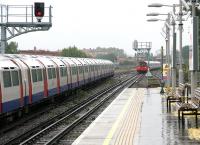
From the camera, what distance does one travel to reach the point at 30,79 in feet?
80.2

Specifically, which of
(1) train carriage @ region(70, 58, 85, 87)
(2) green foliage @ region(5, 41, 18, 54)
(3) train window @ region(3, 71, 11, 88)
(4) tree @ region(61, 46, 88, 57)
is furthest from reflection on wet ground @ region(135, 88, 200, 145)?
(4) tree @ region(61, 46, 88, 57)

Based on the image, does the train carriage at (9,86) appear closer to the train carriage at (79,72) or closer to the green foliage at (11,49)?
the train carriage at (79,72)

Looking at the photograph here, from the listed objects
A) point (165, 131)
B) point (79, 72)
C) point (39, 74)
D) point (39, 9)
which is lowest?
point (165, 131)

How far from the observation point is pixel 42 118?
25.3 m

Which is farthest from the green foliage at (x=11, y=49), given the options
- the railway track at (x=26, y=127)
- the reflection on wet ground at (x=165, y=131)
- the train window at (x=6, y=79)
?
the reflection on wet ground at (x=165, y=131)

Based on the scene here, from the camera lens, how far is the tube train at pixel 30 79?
65.6 feet

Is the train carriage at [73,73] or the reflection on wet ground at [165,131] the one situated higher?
the train carriage at [73,73]

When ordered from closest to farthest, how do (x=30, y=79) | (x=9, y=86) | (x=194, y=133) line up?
(x=194, y=133) < (x=9, y=86) < (x=30, y=79)

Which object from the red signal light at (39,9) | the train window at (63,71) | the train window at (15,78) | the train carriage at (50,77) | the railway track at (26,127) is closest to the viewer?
the railway track at (26,127)

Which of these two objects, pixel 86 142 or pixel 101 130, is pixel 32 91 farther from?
pixel 86 142

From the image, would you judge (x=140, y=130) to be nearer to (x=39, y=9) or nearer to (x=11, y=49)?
(x=39, y=9)

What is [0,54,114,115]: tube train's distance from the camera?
20.0 metres

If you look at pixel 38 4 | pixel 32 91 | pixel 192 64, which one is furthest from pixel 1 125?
pixel 192 64

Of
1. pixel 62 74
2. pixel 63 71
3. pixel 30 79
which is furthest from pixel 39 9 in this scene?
pixel 63 71
